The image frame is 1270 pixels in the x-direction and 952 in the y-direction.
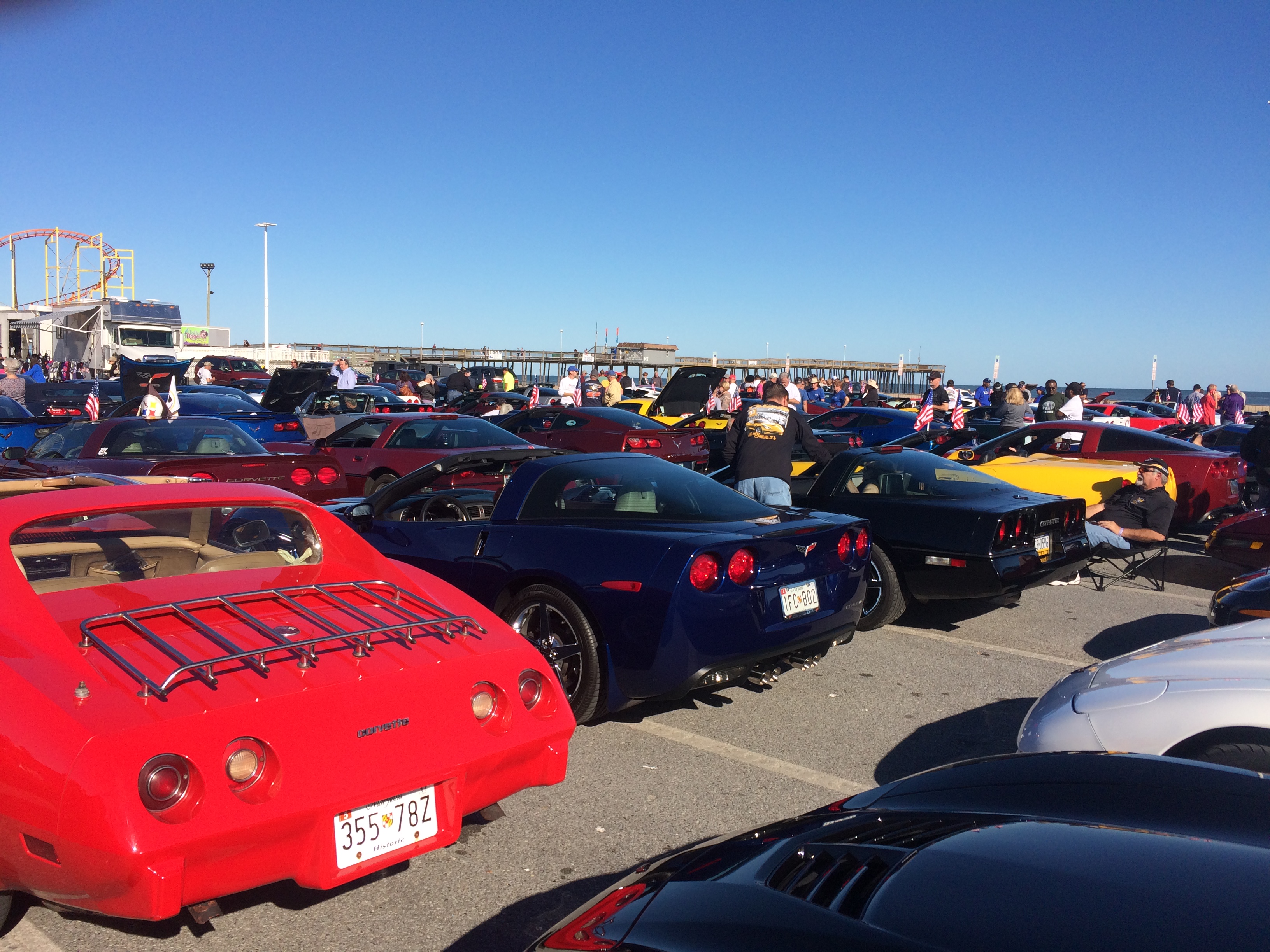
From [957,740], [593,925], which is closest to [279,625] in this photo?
[593,925]

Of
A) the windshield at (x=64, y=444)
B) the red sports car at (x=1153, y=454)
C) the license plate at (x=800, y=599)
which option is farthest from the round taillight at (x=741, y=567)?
the windshield at (x=64, y=444)

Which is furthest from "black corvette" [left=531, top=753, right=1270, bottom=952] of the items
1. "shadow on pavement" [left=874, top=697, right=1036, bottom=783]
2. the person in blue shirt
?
the person in blue shirt

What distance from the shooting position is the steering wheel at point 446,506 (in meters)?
6.51

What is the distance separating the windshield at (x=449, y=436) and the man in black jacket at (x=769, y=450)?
13.7 ft

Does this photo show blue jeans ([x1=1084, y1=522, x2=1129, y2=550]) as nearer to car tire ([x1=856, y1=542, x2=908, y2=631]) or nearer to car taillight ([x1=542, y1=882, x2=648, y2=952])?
car tire ([x1=856, y1=542, x2=908, y2=631])

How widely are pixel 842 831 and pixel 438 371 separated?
56241 millimetres

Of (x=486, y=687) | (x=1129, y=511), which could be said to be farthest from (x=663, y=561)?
(x=1129, y=511)

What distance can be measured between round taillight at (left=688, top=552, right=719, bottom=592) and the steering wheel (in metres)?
2.41

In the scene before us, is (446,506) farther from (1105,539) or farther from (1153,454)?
(1153,454)

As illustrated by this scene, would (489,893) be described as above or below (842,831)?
below

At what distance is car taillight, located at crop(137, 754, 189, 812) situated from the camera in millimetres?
2527

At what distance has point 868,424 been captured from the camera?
52.0 feet

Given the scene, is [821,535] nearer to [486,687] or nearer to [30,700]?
[486,687]

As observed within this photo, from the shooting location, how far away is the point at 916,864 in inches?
75.7
